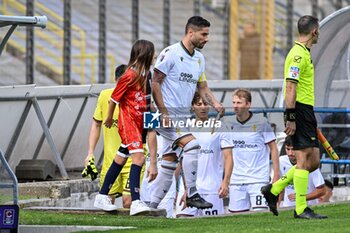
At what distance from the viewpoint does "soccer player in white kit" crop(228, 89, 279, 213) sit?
17.0 metres

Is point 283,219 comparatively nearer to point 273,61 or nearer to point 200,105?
point 200,105

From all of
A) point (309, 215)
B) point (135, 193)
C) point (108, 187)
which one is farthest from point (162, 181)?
point (309, 215)

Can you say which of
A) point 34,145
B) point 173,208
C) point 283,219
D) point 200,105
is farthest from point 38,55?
point 283,219

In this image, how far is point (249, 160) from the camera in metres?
17.2

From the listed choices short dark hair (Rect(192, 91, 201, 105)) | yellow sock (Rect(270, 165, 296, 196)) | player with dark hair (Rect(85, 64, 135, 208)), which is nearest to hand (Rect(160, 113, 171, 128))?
short dark hair (Rect(192, 91, 201, 105))

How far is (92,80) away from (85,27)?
2844 millimetres

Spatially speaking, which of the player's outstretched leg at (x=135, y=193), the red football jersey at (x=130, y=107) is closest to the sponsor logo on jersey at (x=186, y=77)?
the red football jersey at (x=130, y=107)

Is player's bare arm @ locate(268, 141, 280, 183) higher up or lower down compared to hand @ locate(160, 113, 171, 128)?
A: lower down

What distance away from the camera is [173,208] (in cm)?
1797

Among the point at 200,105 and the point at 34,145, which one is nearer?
the point at 200,105

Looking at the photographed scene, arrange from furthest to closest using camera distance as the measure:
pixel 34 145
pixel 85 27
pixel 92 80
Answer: pixel 85 27 → pixel 92 80 → pixel 34 145

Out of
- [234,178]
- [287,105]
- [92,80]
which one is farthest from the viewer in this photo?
[92,80]

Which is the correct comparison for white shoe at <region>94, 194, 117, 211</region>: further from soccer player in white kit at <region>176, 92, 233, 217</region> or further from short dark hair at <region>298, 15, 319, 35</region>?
short dark hair at <region>298, 15, 319, 35</region>

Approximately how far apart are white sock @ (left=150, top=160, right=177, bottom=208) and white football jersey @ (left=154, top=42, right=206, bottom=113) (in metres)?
0.61
